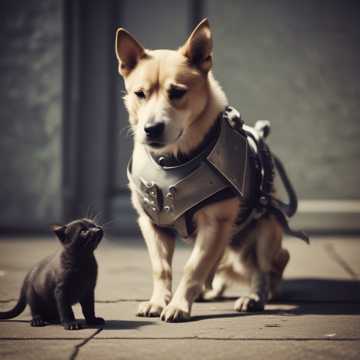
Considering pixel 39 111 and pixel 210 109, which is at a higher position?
pixel 210 109

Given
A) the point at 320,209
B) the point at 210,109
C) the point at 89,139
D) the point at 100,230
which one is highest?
the point at 210,109

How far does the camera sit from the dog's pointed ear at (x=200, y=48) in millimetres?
3826

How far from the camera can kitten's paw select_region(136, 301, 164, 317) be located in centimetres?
371

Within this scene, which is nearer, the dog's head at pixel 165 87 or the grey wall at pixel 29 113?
the dog's head at pixel 165 87

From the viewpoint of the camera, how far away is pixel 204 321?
361 cm

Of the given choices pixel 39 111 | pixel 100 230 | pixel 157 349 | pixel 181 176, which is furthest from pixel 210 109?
pixel 39 111

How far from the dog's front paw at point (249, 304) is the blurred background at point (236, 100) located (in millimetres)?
2702

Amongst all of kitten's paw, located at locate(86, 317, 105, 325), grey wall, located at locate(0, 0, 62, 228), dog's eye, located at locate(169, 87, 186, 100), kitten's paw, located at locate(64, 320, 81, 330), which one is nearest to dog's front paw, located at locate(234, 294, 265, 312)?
kitten's paw, located at locate(86, 317, 105, 325)

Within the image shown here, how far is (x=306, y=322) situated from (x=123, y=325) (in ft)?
2.65

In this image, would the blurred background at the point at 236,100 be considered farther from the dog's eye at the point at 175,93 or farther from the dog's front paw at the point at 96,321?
the dog's front paw at the point at 96,321

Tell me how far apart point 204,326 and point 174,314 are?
0.56ft

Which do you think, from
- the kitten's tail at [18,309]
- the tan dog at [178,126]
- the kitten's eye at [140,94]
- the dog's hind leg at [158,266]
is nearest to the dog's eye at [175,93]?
the tan dog at [178,126]

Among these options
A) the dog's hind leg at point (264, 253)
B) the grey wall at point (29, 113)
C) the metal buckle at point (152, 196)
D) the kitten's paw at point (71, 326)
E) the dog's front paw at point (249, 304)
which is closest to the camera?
the kitten's paw at point (71, 326)

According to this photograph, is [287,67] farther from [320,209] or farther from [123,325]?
[123,325]
